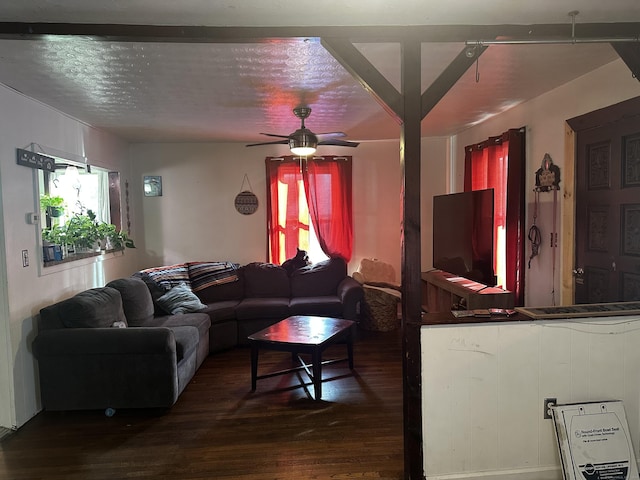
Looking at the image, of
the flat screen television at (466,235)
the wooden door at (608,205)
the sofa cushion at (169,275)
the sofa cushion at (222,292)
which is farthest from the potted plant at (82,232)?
the wooden door at (608,205)

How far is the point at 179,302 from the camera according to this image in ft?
14.4

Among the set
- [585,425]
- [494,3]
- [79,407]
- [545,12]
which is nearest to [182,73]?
[494,3]

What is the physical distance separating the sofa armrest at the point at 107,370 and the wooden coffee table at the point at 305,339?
28.4 inches

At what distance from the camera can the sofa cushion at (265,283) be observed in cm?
516

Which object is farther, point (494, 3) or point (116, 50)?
point (116, 50)

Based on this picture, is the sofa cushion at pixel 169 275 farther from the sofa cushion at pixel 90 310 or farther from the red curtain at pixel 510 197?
the red curtain at pixel 510 197

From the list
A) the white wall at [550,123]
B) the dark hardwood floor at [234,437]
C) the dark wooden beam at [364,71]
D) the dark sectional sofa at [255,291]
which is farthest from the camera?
the dark sectional sofa at [255,291]

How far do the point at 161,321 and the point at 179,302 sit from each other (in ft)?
1.20

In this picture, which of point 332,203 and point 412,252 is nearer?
point 412,252

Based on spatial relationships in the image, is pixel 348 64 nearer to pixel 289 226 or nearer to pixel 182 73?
pixel 182 73

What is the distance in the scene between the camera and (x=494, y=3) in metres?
1.95

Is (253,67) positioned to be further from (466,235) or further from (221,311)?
(221,311)

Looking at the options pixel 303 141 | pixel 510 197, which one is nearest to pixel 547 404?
pixel 510 197

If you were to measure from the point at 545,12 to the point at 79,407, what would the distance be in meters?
3.85
